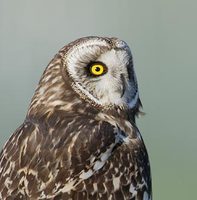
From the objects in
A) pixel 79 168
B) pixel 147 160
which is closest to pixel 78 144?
pixel 79 168

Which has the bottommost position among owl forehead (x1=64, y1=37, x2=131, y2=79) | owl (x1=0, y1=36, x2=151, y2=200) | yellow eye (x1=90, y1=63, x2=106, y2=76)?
owl (x1=0, y1=36, x2=151, y2=200)

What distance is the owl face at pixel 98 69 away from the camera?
10414 millimetres

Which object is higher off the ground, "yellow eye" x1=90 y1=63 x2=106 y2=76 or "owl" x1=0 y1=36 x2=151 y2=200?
"yellow eye" x1=90 y1=63 x2=106 y2=76

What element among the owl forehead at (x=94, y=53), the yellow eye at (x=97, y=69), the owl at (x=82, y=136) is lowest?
the owl at (x=82, y=136)

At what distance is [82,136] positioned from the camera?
32.0ft

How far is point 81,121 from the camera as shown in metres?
10.0

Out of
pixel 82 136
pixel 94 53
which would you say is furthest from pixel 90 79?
pixel 82 136

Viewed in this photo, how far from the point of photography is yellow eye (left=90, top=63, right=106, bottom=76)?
10414mm

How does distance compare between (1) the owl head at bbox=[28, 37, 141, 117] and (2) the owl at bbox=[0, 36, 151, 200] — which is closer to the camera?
(2) the owl at bbox=[0, 36, 151, 200]

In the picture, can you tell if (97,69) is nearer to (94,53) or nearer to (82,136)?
(94,53)

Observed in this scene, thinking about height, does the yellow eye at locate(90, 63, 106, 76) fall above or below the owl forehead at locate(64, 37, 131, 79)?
below

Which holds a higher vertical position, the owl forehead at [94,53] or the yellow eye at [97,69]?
the owl forehead at [94,53]

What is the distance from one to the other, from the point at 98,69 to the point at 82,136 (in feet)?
2.97

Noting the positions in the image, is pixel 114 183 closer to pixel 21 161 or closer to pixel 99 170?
pixel 99 170
